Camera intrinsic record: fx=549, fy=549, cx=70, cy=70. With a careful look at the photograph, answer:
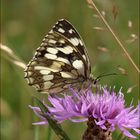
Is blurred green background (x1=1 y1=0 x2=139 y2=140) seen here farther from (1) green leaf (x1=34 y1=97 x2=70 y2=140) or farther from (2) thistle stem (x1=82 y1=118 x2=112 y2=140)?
(1) green leaf (x1=34 y1=97 x2=70 y2=140)

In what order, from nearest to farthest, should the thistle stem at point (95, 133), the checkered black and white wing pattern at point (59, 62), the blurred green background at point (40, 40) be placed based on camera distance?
the thistle stem at point (95, 133), the checkered black and white wing pattern at point (59, 62), the blurred green background at point (40, 40)

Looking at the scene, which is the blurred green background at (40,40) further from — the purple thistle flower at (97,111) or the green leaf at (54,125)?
the green leaf at (54,125)

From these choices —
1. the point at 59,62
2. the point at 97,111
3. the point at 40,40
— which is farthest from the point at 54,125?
the point at 40,40

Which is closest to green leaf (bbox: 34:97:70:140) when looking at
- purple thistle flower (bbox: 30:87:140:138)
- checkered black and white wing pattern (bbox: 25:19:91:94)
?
purple thistle flower (bbox: 30:87:140:138)

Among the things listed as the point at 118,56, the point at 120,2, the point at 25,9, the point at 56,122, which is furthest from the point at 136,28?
the point at 56,122

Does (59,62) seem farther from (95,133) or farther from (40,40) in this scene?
(40,40)

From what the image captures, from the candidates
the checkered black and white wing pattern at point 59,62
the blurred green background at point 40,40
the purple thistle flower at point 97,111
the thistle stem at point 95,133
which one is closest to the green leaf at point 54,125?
the purple thistle flower at point 97,111
